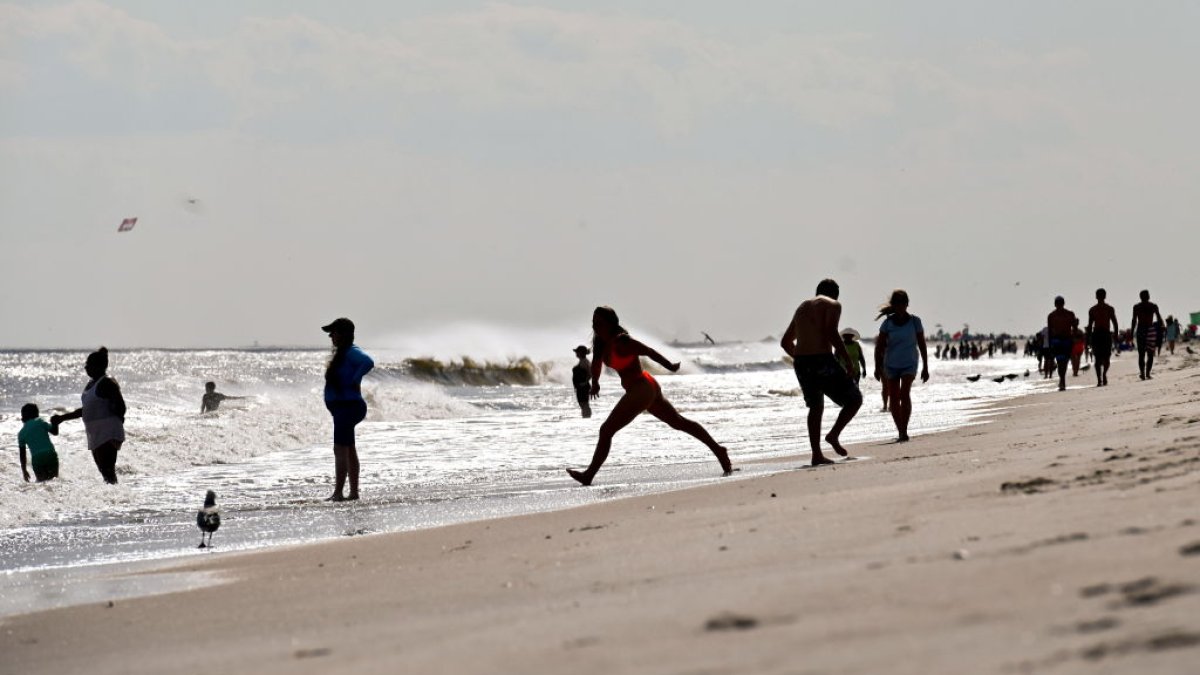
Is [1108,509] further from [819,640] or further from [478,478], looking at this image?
[478,478]

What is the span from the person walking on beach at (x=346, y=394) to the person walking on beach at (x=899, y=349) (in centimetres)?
473

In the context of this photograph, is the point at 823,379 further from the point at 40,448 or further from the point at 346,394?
the point at 40,448

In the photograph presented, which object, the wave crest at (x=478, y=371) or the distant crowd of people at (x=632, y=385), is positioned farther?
the wave crest at (x=478, y=371)

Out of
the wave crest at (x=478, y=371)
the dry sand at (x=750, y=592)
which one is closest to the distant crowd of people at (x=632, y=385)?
the dry sand at (x=750, y=592)

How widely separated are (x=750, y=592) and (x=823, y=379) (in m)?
7.33

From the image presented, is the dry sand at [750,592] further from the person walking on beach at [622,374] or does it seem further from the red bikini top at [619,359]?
the red bikini top at [619,359]

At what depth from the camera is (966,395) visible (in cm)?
2936

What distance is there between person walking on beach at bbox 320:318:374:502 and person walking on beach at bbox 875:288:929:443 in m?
4.73

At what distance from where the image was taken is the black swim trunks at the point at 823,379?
450 inches

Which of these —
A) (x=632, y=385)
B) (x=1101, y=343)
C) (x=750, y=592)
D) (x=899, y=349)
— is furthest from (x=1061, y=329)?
(x=750, y=592)

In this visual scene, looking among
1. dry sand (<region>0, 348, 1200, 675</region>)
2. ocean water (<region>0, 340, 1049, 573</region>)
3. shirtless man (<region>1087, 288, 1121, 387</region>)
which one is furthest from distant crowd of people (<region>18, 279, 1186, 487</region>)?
shirtless man (<region>1087, 288, 1121, 387</region>)

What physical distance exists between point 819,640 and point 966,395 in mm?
26861

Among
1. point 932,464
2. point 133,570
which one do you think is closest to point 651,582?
point 133,570

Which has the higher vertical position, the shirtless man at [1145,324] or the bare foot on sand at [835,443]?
the shirtless man at [1145,324]
